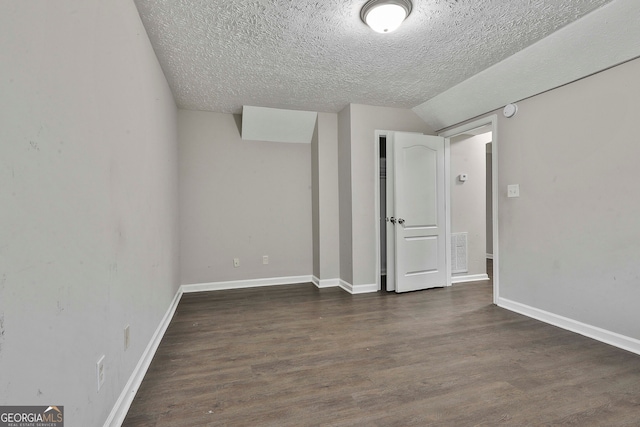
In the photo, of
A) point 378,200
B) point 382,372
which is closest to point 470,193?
point 378,200

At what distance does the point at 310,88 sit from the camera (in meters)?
3.30

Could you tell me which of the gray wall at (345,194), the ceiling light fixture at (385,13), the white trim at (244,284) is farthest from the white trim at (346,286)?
the ceiling light fixture at (385,13)

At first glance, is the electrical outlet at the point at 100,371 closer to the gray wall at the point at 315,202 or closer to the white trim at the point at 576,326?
the gray wall at the point at 315,202

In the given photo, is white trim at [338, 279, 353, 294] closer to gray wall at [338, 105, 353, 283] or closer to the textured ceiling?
gray wall at [338, 105, 353, 283]

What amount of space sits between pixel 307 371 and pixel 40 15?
2.12m

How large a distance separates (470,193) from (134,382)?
171 inches

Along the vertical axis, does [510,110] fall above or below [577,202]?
above

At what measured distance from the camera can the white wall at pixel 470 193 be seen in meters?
4.32

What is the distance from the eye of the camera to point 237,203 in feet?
13.8

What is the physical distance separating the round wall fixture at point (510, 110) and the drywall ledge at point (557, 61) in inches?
2.3

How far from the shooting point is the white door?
151 inches

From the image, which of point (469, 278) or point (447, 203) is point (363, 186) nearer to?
point (447, 203)

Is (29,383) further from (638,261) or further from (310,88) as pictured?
(638,261)

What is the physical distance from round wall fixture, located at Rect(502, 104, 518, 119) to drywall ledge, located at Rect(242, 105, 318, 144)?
2217mm
